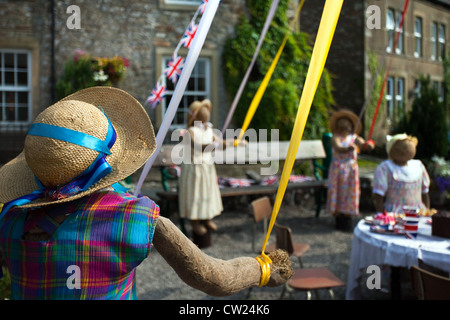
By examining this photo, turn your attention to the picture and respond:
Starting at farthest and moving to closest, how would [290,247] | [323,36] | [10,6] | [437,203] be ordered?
[10,6] < [437,203] < [290,247] < [323,36]

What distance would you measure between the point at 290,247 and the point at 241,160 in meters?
4.62

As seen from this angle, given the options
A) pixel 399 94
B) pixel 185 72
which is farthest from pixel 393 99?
pixel 185 72

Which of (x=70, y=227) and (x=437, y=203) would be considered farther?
(x=437, y=203)

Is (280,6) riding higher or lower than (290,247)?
higher

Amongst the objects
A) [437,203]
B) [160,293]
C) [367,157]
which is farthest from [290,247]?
[367,157]

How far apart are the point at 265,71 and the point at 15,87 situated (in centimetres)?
545

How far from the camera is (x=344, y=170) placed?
22.5 ft

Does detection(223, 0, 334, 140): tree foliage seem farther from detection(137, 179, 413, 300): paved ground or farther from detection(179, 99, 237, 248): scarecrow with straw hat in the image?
detection(179, 99, 237, 248): scarecrow with straw hat

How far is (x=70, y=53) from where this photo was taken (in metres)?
9.44

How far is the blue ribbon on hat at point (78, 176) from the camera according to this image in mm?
1438

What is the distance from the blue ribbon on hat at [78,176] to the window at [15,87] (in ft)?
29.2
